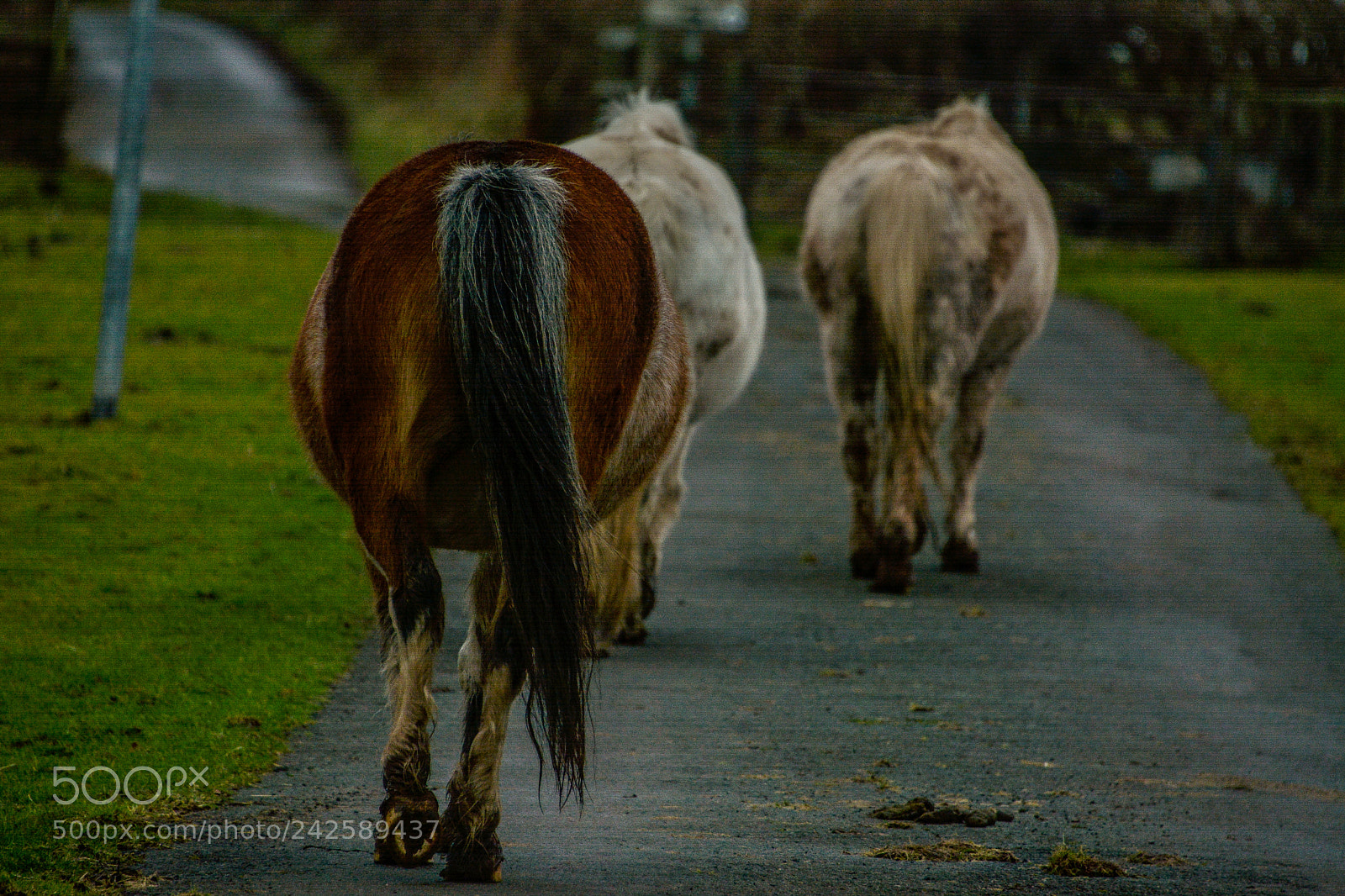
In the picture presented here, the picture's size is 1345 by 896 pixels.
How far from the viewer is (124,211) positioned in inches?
387

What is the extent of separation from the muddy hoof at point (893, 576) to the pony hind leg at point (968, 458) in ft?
2.30

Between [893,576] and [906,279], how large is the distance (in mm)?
1466

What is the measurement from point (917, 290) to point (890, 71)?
18143 mm

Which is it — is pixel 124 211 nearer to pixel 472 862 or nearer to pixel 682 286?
pixel 682 286

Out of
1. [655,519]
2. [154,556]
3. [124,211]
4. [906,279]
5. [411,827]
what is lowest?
[154,556]

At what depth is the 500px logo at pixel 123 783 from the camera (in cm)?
418

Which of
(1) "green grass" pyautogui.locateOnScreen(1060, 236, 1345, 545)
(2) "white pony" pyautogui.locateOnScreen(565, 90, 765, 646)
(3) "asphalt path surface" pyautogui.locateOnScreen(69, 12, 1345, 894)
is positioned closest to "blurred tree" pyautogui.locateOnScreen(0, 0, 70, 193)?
(3) "asphalt path surface" pyautogui.locateOnScreen(69, 12, 1345, 894)

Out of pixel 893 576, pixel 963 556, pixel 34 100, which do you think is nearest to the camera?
pixel 893 576

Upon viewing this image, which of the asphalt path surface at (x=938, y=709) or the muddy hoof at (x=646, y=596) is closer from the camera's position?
the asphalt path surface at (x=938, y=709)

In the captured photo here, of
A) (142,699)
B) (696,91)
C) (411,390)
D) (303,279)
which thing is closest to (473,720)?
(411,390)

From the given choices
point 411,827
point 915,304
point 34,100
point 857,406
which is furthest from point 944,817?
point 34,100

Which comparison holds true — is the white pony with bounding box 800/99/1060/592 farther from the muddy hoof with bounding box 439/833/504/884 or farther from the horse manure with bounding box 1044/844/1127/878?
the muddy hoof with bounding box 439/833/504/884

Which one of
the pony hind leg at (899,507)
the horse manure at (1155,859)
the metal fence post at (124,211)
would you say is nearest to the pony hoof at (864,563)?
the pony hind leg at (899,507)

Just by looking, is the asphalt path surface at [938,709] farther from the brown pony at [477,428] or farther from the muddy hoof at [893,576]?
the brown pony at [477,428]
